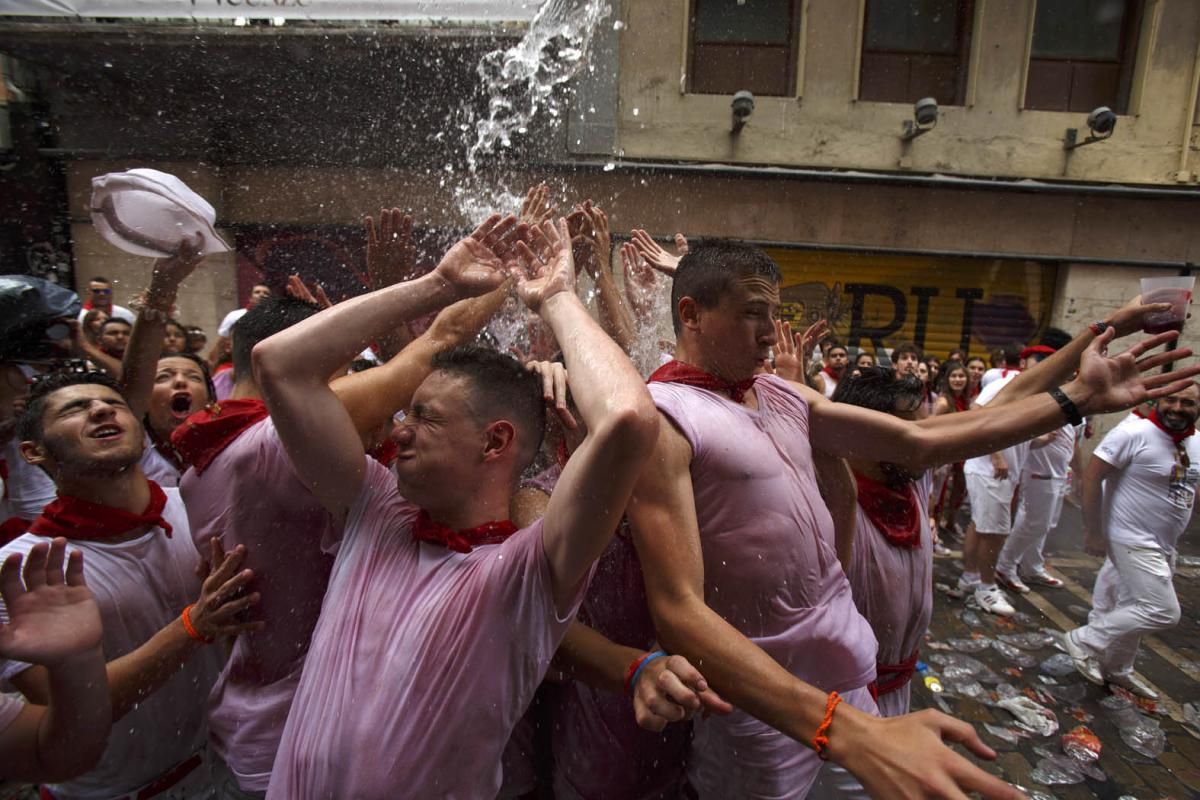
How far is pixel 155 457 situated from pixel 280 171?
765 centimetres

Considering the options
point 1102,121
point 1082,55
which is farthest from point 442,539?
point 1082,55

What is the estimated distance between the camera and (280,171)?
963 centimetres

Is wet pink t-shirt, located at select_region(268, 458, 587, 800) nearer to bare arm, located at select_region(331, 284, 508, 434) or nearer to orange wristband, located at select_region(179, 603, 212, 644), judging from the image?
orange wristband, located at select_region(179, 603, 212, 644)

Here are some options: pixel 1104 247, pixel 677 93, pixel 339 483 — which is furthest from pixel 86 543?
pixel 1104 247

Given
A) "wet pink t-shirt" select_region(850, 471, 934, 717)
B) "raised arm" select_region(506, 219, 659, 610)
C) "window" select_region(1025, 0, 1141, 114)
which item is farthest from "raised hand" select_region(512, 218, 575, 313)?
"window" select_region(1025, 0, 1141, 114)

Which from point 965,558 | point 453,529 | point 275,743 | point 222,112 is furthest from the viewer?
point 222,112

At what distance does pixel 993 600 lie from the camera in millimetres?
5289

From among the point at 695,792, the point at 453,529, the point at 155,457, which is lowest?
the point at 695,792

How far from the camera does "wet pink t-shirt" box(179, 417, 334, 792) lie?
184 centimetres

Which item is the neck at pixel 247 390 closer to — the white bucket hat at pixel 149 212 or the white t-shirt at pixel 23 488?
the white bucket hat at pixel 149 212

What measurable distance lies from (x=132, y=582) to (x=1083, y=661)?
519 centimetres

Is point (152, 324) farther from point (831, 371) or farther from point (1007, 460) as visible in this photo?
point (831, 371)

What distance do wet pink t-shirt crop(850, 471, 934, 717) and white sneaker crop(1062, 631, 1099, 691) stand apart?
2.57 metres

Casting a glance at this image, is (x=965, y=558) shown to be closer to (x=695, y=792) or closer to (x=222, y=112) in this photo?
(x=695, y=792)
